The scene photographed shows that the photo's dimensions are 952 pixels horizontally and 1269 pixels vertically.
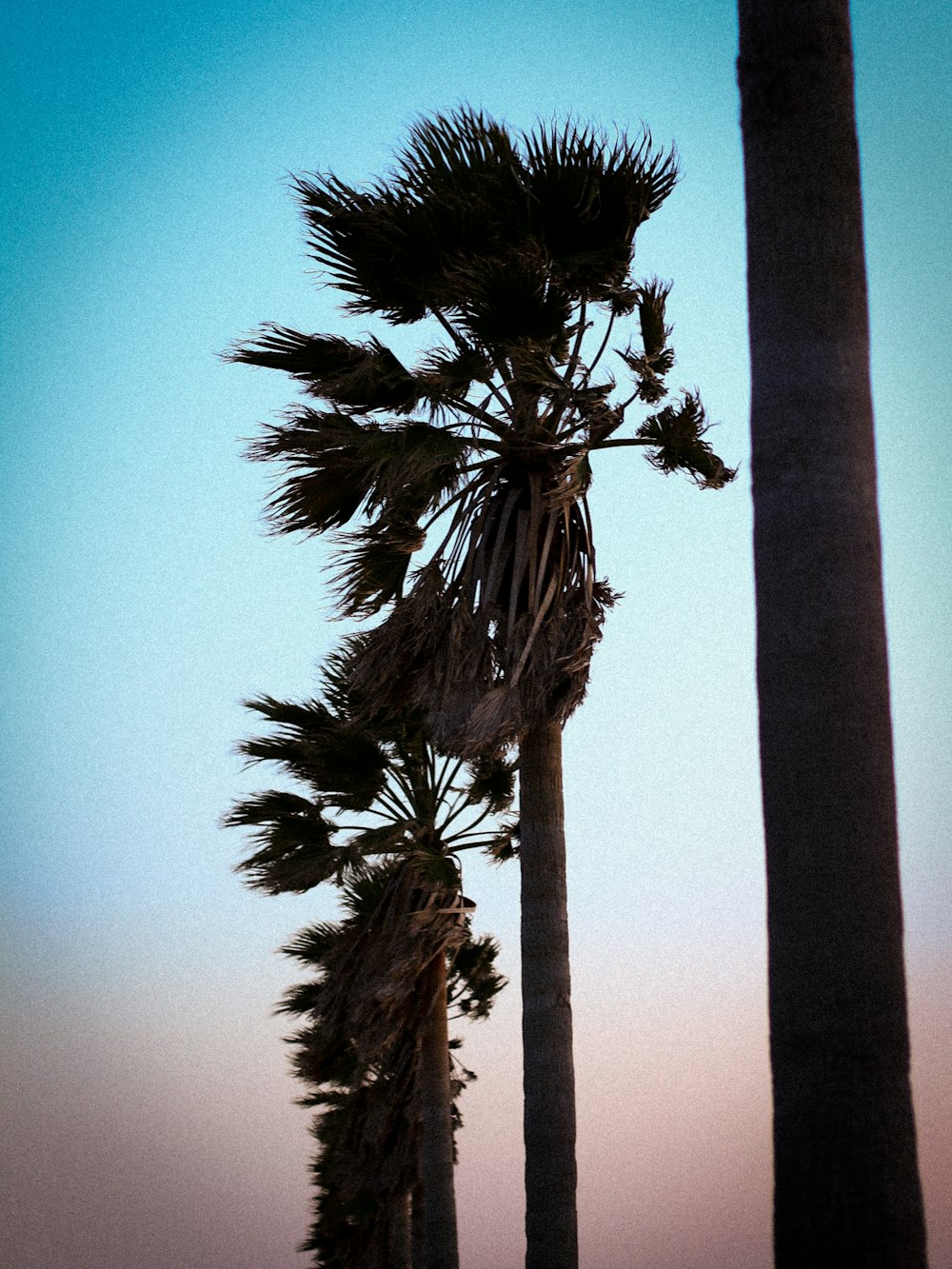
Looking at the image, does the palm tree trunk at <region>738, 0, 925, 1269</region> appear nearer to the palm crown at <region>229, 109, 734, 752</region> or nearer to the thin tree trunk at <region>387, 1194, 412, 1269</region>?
the palm crown at <region>229, 109, 734, 752</region>

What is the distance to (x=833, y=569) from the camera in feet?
16.9

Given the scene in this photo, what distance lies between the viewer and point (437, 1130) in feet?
57.5

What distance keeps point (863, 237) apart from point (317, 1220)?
30.7 metres

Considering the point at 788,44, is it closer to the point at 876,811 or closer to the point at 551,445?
the point at 876,811

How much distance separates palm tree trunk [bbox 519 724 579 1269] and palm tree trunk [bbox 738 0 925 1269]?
656 centimetres

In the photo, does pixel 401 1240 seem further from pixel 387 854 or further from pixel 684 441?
pixel 684 441

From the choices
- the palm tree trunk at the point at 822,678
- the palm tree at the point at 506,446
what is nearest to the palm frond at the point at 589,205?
the palm tree at the point at 506,446

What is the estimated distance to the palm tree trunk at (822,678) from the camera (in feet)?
15.2

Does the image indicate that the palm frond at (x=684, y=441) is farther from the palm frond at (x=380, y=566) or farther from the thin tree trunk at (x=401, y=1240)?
the thin tree trunk at (x=401, y=1240)

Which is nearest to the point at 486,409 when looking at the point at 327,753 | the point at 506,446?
the point at 506,446

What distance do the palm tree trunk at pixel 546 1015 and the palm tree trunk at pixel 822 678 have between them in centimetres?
656

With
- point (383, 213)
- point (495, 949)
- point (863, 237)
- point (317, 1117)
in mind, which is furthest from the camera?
point (317, 1117)

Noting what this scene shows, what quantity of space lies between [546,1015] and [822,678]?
683cm

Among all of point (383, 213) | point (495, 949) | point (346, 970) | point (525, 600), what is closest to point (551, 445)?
point (525, 600)
